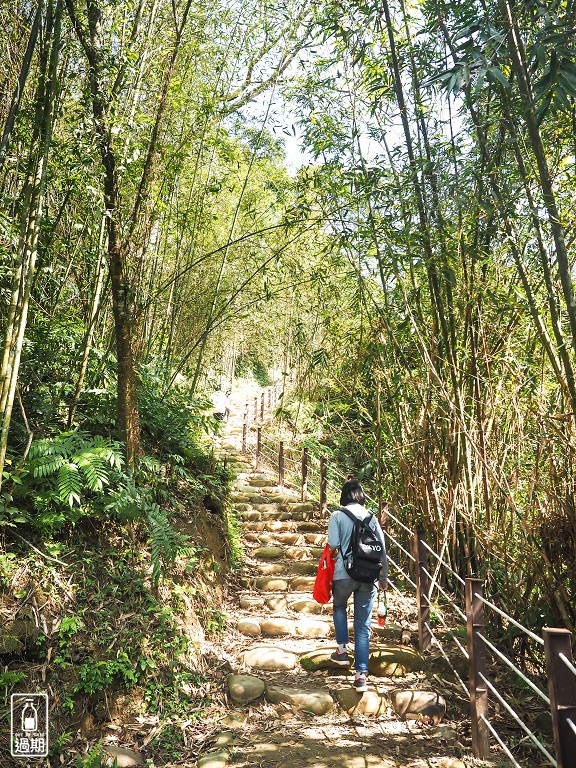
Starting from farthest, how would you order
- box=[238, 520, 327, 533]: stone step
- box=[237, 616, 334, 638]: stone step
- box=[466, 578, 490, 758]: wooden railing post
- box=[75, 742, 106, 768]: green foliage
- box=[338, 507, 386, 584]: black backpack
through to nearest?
box=[238, 520, 327, 533]: stone step < box=[237, 616, 334, 638]: stone step < box=[338, 507, 386, 584]: black backpack < box=[466, 578, 490, 758]: wooden railing post < box=[75, 742, 106, 768]: green foliage

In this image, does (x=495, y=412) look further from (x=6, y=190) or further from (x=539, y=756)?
(x=6, y=190)

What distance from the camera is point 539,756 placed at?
304 cm

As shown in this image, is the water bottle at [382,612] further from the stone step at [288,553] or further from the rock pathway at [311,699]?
the stone step at [288,553]

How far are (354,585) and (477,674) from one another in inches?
36.1

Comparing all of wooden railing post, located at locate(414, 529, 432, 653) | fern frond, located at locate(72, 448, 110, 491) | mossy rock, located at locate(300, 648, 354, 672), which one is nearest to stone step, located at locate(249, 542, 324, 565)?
mossy rock, located at locate(300, 648, 354, 672)

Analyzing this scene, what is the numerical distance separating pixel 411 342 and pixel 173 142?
2653mm

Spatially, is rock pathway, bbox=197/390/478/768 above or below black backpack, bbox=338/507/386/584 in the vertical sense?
below

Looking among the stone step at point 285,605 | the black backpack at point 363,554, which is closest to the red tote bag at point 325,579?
the black backpack at point 363,554

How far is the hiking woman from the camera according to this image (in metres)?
3.53

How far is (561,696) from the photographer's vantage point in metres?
2.02

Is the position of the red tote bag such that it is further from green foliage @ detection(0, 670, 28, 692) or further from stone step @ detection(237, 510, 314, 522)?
stone step @ detection(237, 510, 314, 522)

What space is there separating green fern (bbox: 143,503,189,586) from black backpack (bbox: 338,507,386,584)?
1099 millimetres

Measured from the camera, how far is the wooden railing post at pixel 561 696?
198cm

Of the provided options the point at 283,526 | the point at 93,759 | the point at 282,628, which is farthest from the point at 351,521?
the point at 283,526
